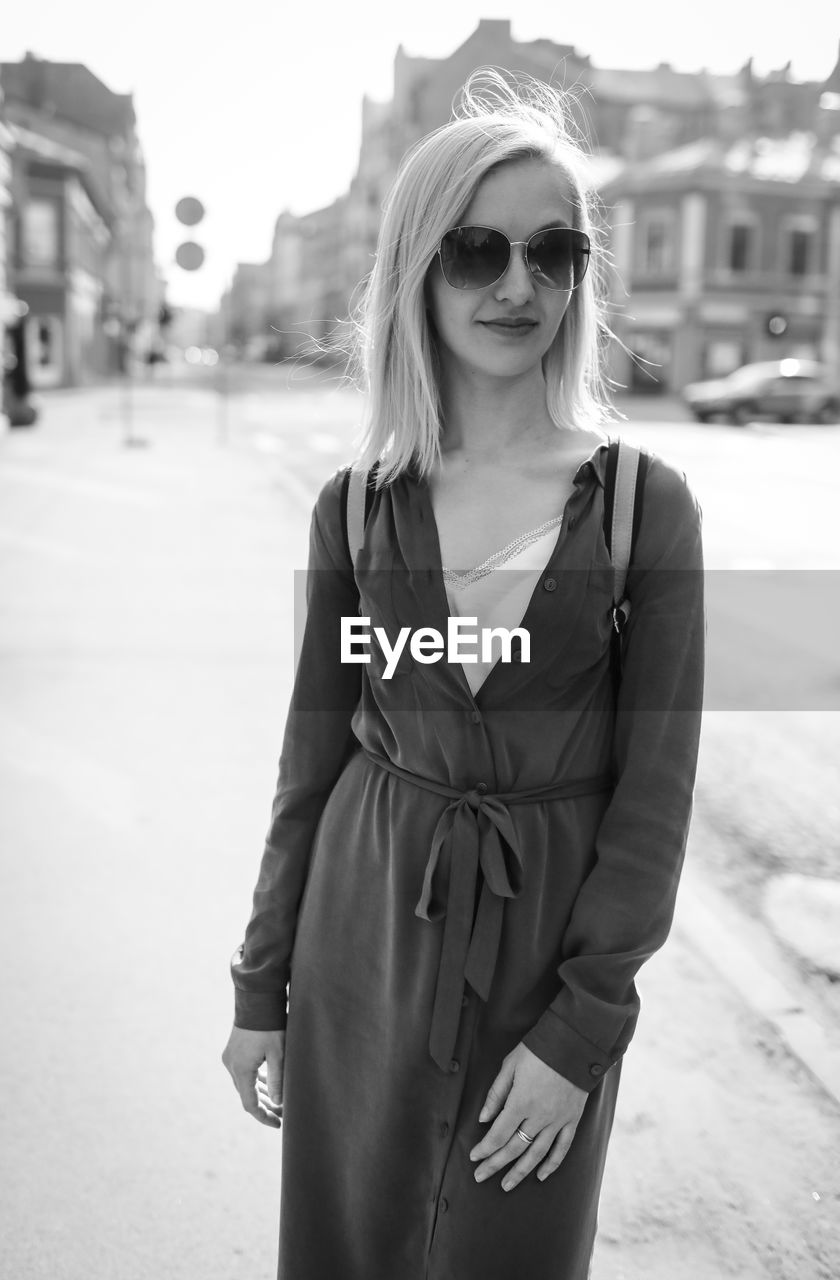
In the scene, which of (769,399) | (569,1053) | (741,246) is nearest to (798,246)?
(741,246)

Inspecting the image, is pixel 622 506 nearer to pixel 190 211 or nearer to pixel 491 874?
pixel 491 874

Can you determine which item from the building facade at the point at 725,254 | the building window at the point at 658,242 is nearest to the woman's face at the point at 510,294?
the building facade at the point at 725,254

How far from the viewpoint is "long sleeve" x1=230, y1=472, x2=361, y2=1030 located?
6.07 ft

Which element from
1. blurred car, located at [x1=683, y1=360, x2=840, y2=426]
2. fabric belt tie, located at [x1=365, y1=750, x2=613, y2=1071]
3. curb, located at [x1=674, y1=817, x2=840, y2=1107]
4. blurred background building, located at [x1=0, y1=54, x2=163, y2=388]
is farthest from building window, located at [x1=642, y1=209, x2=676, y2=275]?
fabric belt tie, located at [x1=365, y1=750, x2=613, y2=1071]

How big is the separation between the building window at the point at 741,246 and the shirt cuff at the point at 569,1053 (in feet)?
152

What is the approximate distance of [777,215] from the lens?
44.4 metres

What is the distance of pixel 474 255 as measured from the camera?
1660 millimetres

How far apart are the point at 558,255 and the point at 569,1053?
41.8 inches

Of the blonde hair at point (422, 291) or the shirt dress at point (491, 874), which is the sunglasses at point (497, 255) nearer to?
the blonde hair at point (422, 291)

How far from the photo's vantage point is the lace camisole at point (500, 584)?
166 cm

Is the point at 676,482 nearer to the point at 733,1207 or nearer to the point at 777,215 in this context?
the point at 733,1207

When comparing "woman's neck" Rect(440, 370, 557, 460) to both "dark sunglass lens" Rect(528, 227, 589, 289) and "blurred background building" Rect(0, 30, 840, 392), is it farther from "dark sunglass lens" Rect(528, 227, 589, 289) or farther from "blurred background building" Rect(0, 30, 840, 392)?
"blurred background building" Rect(0, 30, 840, 392)

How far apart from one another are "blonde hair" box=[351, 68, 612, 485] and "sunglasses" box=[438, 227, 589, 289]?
30mm

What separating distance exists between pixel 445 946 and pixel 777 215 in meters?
47.3
